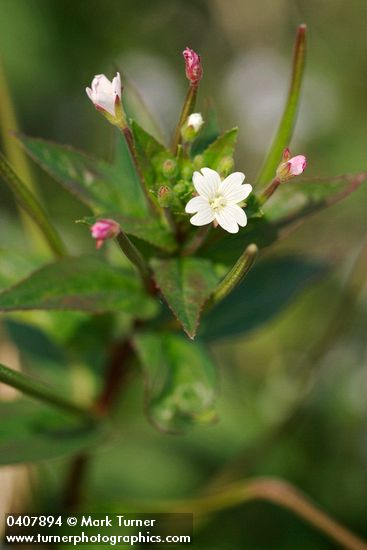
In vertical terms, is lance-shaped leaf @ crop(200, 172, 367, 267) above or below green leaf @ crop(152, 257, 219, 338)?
above

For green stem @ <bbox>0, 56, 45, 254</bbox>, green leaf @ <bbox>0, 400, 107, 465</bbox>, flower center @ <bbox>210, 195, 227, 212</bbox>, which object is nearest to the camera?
flower center @ <bbox>210, 195, 227, 212</bbox>

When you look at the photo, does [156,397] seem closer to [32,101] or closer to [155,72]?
[32,101]

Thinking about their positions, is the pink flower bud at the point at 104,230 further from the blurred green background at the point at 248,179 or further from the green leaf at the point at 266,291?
the blurred green background at the point at 248,179

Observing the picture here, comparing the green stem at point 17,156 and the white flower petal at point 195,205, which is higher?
the green stem at point 17,156

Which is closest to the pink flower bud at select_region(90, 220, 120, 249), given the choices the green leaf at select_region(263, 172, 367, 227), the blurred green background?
the green leaf at select_region(263, 172, 367, 227)

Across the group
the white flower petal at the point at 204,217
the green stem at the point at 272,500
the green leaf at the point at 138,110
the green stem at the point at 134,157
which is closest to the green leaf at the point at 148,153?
the green stem at the point at 134,157

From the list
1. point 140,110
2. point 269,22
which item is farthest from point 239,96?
point 140,110

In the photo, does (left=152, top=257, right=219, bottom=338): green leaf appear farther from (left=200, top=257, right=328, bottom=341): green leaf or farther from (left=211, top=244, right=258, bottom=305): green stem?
(left=200, top=257, right=328, bottom=341): green leaf
